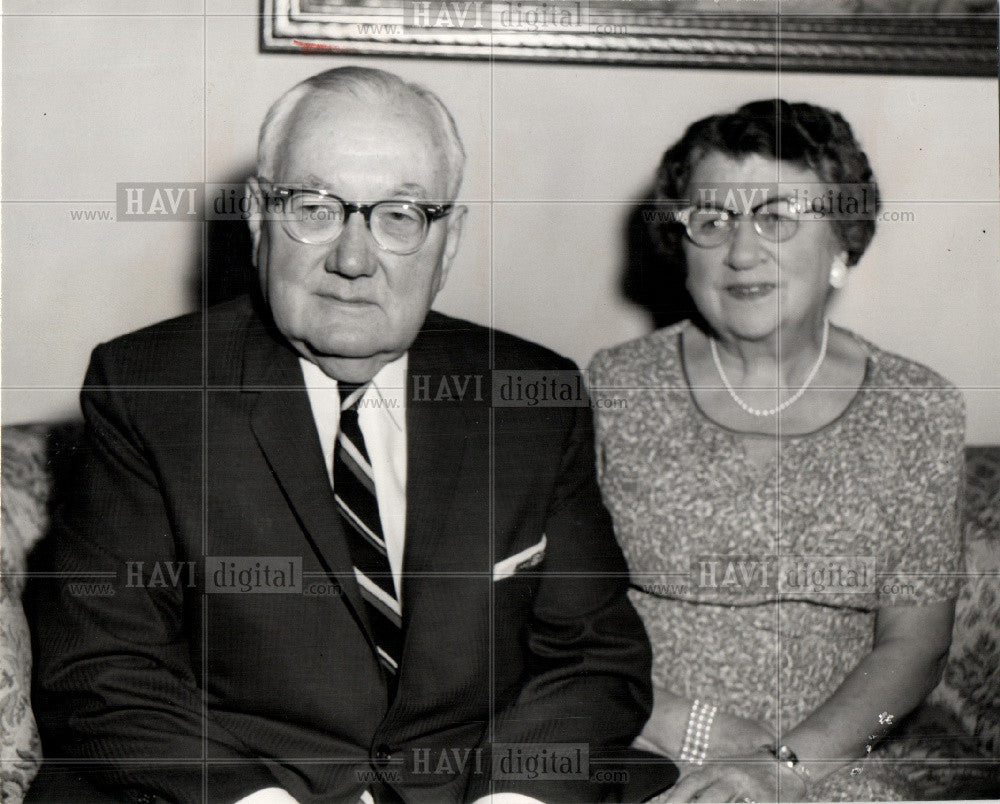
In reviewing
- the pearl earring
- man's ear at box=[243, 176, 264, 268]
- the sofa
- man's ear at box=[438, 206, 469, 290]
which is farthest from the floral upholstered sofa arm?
the pearl earring

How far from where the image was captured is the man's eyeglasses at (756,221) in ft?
5.75

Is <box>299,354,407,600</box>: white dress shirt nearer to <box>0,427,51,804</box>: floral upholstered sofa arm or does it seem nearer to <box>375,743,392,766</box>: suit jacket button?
<box>375,743,392,766</box>: suit jacket button

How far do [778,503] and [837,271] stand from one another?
1.46 ft

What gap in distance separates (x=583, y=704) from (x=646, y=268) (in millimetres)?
811

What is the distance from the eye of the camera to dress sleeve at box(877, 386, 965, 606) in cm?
179

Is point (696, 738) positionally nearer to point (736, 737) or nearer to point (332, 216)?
point (736, 737)

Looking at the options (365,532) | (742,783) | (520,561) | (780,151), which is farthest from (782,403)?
(365,532)

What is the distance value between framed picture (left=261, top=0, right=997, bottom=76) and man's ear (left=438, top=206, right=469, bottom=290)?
323 mm

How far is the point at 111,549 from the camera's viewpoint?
5.15 feet

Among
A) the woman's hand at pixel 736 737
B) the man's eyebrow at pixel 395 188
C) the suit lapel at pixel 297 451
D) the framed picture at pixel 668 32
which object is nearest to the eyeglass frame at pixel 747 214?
the framed picture at pixel 668 32

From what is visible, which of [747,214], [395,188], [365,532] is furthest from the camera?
[747,214]

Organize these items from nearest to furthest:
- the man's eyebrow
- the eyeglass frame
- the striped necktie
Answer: the man's eyebrow < the striped necktie < the eyeglass frame

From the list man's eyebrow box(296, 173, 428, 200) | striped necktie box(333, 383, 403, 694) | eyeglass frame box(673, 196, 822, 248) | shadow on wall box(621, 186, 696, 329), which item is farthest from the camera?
shadow on wall box(621, 186, 696, 329)

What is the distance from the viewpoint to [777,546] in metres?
1.78
